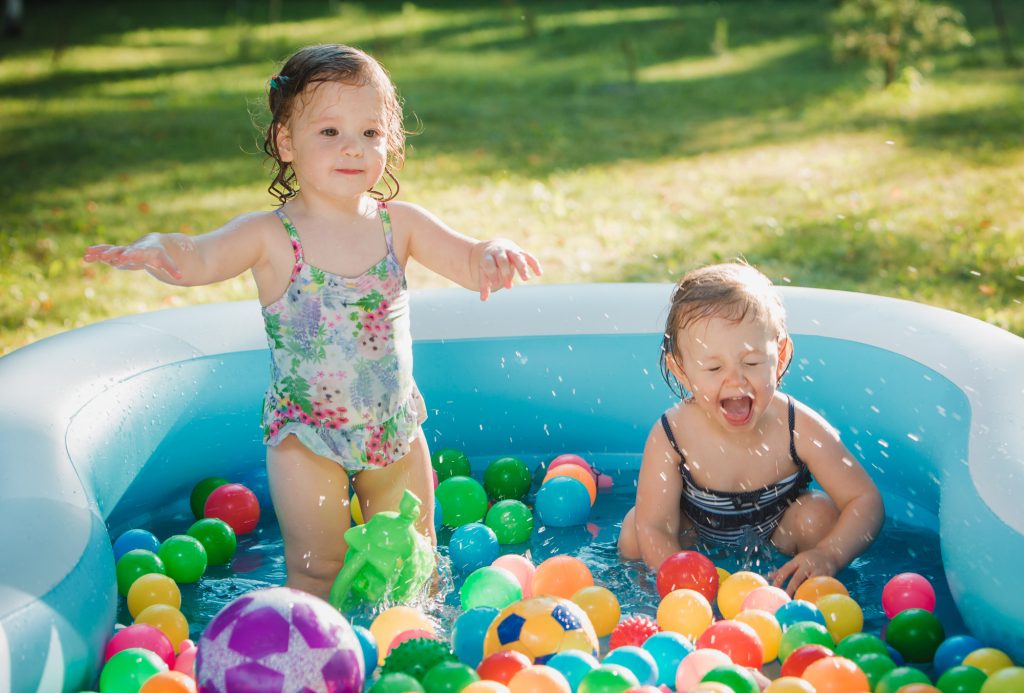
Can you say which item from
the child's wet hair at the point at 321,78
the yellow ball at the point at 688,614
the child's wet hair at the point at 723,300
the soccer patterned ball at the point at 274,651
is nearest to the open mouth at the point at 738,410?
the child's wet hair at the point at 723,300

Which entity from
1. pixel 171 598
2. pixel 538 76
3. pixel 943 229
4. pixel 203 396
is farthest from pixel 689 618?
pixel 538 76

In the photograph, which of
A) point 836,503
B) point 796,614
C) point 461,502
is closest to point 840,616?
point 796,614

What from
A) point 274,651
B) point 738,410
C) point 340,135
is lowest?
point 274,651

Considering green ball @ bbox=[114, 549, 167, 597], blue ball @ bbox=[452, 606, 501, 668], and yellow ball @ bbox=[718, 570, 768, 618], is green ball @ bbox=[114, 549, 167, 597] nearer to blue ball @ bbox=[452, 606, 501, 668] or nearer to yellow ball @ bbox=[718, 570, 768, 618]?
blue ball @ bbox=[452, 606, 501, 668]

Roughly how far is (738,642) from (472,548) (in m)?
0.78

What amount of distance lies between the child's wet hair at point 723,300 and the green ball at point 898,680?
0.81 meters

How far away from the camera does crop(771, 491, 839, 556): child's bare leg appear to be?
282cm

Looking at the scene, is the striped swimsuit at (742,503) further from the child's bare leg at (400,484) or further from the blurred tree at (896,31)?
the blurred tree at (896,31)

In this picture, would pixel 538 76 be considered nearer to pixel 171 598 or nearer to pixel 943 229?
pixel 943 229

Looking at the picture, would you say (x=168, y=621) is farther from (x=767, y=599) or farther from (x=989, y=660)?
(x=989, y=660)

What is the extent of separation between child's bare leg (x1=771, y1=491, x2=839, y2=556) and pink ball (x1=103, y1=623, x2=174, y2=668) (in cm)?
137

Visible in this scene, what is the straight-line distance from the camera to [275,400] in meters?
2.79

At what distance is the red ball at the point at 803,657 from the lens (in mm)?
2229

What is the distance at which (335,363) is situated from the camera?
2.78 meters
